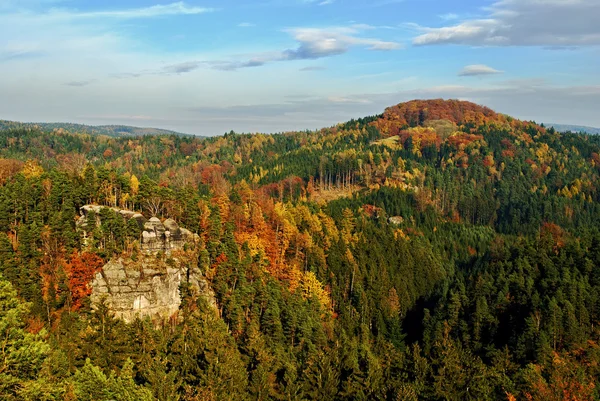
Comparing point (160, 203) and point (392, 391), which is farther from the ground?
point (160, 203)

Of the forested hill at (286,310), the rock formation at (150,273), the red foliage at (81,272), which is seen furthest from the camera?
the rock formation at (150,273)

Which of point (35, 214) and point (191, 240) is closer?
point (35, 214)

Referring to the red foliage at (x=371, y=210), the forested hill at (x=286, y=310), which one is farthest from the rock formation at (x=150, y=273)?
the red foliage at (x=371, y=210)

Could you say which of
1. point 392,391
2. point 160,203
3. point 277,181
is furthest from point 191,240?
point 277,181

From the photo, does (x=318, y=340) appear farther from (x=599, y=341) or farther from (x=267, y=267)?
(x=599, y=341)

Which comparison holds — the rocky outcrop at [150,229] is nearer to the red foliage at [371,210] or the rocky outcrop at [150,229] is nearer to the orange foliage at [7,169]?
the orange foliage at [7,169]

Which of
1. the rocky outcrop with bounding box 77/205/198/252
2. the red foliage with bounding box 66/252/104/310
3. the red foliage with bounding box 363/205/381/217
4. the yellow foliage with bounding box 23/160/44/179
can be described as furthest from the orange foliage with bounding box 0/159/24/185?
the red foliage with bounding box 363/205/381/217

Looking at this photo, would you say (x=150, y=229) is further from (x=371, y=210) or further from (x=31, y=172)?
(x=371, y=210)
